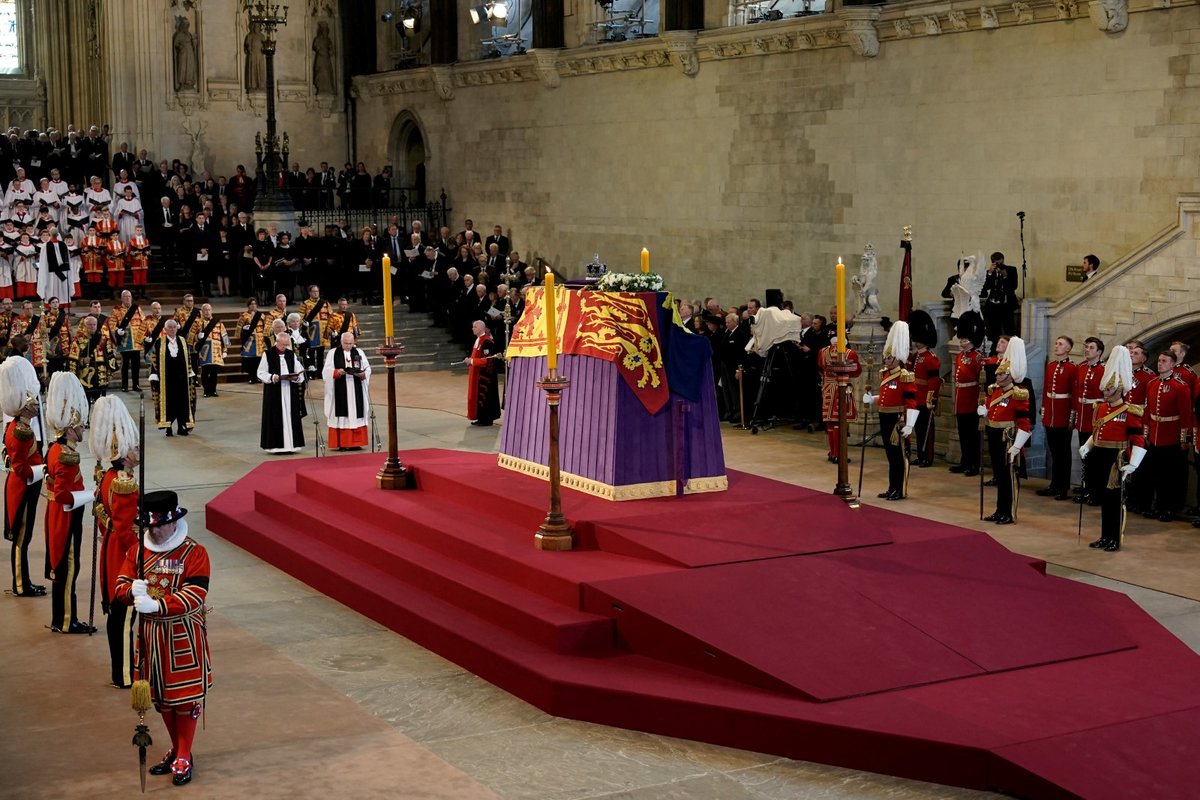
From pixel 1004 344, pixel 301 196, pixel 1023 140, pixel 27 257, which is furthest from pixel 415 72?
pixel 1004 344

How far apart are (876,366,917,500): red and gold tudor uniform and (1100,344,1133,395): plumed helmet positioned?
6.74 feet

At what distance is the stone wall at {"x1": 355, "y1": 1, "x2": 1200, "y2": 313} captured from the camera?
1717 centimetres

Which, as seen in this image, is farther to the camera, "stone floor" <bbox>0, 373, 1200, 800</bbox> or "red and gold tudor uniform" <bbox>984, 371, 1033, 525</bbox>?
"red and gold tudor uniform" <bbox>984, 371, 1033, 525</bbox>

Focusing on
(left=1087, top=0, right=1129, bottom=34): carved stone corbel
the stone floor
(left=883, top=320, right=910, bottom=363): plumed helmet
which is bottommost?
the stone floor

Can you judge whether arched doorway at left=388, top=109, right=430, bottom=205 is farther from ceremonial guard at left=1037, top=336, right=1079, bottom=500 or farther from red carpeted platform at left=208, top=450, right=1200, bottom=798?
red carpeted platform at left=208, top=450, right=1200, bottom=798

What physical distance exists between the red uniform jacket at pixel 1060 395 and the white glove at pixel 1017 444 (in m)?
1.50

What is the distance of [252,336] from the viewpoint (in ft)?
71.7

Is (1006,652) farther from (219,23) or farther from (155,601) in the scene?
(219,23)

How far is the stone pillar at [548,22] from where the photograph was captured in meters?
26.5

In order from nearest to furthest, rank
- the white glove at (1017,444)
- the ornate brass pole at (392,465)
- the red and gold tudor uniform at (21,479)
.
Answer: the red and gold tudor uniform at (21,479) < the ornate brass pole at (392,465) < the white glove at (1017,444)

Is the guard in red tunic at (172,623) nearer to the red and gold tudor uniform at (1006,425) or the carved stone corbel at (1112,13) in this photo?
the red and gold tudor uniform at (1006,425)

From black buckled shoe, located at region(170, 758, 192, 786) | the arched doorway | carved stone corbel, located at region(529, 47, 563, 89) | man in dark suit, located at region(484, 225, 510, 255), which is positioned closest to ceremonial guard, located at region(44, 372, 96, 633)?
black buckled shoe, located at region(170, 758, 192, 786)

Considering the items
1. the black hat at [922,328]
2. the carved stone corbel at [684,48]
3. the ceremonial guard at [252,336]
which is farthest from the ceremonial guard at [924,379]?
the ceremonial guard at [252,336]

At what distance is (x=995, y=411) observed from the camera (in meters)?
13.8
